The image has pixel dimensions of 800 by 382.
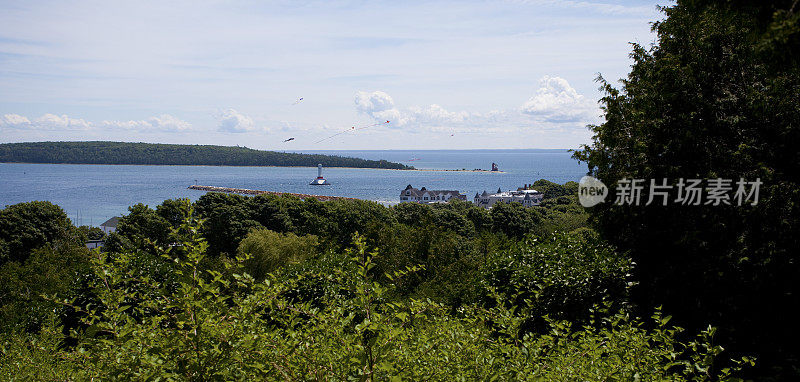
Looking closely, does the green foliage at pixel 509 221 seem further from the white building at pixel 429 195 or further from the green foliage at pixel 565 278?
the white building at pixel 429 195

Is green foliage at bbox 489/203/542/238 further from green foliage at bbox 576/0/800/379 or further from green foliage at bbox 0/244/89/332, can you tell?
green foliage at bbox 576/0/800/379

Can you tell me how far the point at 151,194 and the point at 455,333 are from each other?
139 m

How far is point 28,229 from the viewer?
32.2 m

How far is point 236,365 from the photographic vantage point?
150 inches

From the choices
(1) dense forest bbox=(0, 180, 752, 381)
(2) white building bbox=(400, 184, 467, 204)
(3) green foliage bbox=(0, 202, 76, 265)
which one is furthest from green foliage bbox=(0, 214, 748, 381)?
(2) white building bbox=(400, 184, 467, 204)

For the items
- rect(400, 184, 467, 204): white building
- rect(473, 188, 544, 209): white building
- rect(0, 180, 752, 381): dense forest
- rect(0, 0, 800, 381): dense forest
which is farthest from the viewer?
rect(400, 184, 467, 204): white building

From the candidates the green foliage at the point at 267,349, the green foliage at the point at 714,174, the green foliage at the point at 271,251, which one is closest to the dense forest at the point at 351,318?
the green foliage at the point at 267,349

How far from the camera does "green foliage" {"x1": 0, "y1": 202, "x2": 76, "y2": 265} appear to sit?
31.5 metres

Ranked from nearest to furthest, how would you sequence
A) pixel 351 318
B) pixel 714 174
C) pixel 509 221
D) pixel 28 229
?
pixel 351 318
pixel 714 174
pixel 28 229
pixel 509 221

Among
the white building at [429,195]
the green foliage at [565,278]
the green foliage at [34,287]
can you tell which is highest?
the green foliage at [565,278]

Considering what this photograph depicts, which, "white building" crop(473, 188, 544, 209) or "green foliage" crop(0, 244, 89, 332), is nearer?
"green foliage" crop(0, 244, 89, 332)

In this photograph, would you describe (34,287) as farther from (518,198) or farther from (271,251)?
(518,198)

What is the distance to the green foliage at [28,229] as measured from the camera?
103 ft

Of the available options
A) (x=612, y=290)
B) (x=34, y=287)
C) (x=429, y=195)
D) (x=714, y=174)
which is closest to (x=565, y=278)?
(x=612, y=290)
